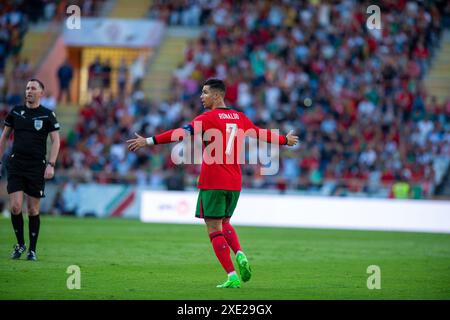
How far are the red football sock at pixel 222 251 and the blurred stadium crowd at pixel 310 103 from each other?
1753cm

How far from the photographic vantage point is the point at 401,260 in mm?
16188

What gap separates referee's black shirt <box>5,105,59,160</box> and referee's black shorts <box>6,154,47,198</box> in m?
0.09

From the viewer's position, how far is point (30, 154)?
1395 cm

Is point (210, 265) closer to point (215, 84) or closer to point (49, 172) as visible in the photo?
point (49, 172)

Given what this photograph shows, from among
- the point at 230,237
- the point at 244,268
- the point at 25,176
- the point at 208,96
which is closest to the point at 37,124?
the point at 25,176

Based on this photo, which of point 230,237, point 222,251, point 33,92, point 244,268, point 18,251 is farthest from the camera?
point 18,251

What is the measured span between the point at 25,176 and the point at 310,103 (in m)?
19.9

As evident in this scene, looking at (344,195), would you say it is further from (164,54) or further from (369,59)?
(164,54)

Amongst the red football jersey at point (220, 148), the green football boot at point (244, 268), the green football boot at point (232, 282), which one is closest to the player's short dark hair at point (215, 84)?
the red football jersey at point (220, 148)

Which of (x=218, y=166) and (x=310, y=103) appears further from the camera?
(x=310, y=103)

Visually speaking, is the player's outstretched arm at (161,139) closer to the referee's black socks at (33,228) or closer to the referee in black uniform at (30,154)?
the referee in black uniform at (30,154)

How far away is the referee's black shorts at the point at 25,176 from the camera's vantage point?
13.9 m
